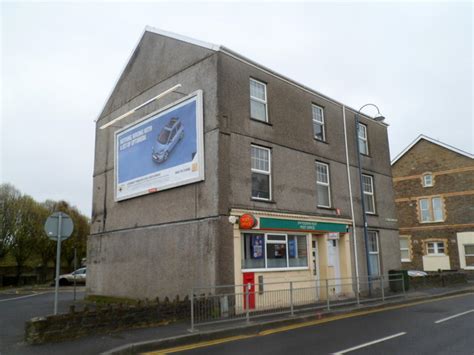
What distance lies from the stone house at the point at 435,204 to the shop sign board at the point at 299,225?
2090cm

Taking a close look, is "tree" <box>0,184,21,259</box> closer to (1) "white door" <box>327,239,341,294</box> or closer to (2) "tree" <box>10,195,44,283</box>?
(2) "tree" <box>10,195,44,283</box>

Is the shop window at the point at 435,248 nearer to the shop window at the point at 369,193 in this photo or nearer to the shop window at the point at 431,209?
the shop window at the point at 431,209

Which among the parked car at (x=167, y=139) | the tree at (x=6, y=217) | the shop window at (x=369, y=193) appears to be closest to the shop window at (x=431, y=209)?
the shop window at (x=369, y=193)

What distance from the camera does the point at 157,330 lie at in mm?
10188

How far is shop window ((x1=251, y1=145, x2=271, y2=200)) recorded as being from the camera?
15.0 meters

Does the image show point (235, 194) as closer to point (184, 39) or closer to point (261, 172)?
point (261, 172)

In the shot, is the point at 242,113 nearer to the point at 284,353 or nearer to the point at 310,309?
the point at 310,309

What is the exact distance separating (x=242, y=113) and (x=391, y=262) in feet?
39.0

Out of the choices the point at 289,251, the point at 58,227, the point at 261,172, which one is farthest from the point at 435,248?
the point at 58,227

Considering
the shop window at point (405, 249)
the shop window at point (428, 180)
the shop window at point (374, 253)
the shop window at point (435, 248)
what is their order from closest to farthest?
1. the shop window at point (374, 253)
2. the shop window at point (435, 248)
3. the shop window at point (428, 180)
4. the shop window at point (405, 249)

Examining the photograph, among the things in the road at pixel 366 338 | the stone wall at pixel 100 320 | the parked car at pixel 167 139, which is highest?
the parked car at pixel 167 139

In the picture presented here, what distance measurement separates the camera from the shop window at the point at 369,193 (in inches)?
813

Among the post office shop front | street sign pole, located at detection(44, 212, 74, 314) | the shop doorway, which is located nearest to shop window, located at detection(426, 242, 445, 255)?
the post office shop front

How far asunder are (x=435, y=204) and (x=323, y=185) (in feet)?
74.5
